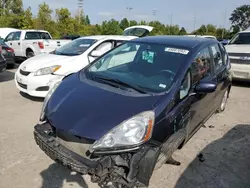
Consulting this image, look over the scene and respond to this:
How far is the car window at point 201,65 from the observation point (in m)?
3.10

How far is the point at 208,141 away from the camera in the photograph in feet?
12.3

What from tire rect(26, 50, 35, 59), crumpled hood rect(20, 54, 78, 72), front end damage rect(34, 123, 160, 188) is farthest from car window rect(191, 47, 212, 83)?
tire rect(26, 50, 35, 59)

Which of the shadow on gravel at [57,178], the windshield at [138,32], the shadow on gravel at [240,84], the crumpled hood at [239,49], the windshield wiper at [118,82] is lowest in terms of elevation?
the shadow on gravel at [240,84]

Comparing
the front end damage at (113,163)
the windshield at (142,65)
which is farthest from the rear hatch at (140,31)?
the front end damage at (113,163)

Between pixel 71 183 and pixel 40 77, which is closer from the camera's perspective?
pixel 71 183

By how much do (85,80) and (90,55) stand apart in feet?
8.96

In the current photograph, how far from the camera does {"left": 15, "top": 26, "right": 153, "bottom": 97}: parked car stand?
16.5 ft

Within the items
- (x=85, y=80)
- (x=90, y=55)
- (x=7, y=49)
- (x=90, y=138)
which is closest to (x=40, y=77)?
(x=90, y=55)

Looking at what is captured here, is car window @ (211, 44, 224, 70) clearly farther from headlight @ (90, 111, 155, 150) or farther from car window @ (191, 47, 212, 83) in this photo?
headlight @ (90, 111, 155, 150)

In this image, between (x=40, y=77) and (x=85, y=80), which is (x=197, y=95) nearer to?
(x=85, y=80)

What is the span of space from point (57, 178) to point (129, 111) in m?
1.23

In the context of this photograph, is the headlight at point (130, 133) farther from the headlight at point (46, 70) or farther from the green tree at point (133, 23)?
the green tree at point (133, 23)

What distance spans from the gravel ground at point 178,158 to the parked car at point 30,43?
18.8ft

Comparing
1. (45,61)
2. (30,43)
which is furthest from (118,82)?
(30,43)
